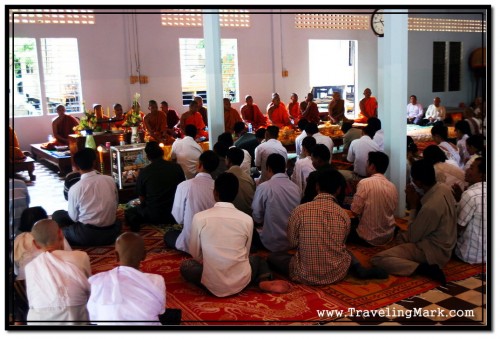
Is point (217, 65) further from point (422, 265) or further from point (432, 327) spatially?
point (432, 327)

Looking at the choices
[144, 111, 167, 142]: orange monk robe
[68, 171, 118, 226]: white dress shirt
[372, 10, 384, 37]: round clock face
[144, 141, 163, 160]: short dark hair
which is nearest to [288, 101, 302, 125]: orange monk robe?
[144, 111, 167, 142]: orange monk robe

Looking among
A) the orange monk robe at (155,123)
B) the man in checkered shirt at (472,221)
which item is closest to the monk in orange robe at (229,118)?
the orange monk robe at (155,123)

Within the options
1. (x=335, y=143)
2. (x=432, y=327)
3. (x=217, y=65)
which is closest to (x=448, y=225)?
(x=432, y=327)

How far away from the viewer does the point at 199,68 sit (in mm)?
12539

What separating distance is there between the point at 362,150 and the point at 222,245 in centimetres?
363

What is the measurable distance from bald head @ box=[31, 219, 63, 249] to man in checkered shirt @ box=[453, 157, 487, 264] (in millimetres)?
3254

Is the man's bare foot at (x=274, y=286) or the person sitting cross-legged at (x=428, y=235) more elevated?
the person sitting cross-legged at (x=428, y=235)

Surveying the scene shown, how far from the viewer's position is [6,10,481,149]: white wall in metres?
11.0

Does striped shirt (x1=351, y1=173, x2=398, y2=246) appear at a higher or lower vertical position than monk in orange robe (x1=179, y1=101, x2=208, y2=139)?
lower

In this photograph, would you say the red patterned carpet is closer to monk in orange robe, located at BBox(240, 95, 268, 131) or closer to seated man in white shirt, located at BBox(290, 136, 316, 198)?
seated man in white shirt, located at BBox(290, 136, 316, 198)

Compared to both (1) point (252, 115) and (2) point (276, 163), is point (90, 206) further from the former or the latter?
(1) point (252, 115)

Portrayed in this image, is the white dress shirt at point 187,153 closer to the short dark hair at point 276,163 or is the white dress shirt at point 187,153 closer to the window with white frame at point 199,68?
the short dark hair at point 276,163

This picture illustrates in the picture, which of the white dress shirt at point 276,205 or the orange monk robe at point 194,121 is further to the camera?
the orange monk robe at point 194,121

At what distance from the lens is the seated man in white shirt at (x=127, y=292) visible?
9.72ft
